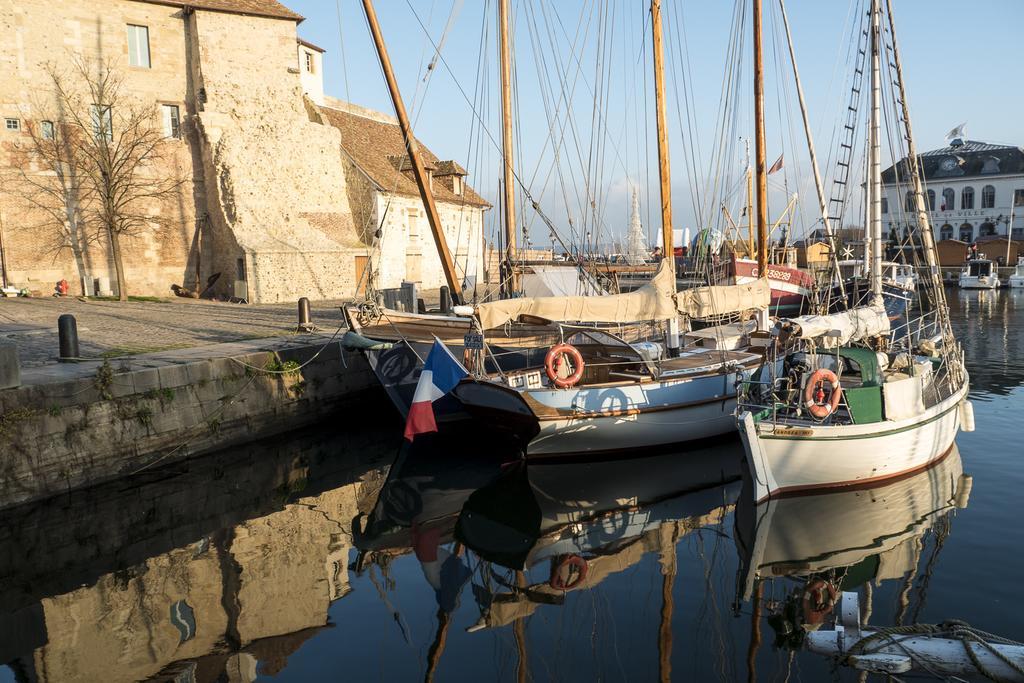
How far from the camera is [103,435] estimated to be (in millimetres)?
11828

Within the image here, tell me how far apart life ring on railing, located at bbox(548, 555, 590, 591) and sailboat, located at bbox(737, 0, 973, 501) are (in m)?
3.00

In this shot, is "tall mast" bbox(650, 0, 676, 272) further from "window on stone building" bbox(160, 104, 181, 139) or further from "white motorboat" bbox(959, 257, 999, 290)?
"white motorboat" bbox(959, 257, 999, 290)

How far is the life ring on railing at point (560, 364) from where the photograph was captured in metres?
12.1

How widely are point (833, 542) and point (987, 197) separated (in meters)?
71.1

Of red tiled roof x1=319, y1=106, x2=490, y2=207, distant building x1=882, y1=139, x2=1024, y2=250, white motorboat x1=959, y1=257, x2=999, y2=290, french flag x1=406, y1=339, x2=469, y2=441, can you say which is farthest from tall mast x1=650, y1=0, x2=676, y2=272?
distant building x1=882, y1=139, x2=1024, y2=250

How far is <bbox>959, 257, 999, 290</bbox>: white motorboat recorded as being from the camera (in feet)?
155

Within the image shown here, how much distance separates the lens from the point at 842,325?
460 inches

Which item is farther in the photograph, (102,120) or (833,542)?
(102,120)

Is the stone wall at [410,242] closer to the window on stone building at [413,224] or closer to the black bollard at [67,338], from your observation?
the window on stone building at [413,224]

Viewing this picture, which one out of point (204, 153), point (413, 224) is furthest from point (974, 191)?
point (204, 153)

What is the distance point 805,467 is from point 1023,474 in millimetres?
4273

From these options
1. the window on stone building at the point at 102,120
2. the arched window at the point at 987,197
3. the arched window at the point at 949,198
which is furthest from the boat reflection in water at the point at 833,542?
the arched window at the point at 987,197

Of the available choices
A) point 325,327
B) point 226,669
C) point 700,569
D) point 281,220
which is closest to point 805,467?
point 700,569

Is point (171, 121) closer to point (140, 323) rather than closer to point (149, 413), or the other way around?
point (140, 323)
